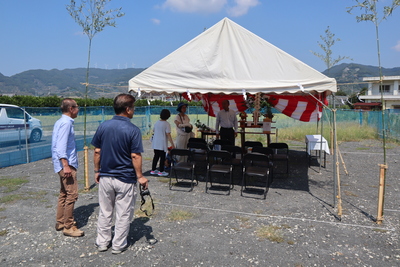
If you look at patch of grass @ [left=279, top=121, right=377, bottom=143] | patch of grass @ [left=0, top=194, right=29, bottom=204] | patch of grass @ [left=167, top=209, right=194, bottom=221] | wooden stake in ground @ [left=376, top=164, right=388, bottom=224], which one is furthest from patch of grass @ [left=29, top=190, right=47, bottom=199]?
patch of grass @ [left=279, top=121, right=377, bottom=143]

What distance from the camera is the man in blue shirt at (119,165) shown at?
3402 millimetres

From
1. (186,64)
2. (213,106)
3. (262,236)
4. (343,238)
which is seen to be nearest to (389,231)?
(343,238)

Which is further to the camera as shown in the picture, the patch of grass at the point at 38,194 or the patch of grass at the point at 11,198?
the patch of grass at the point at 38,194

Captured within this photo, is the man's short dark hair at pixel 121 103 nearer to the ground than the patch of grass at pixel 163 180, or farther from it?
farther from it

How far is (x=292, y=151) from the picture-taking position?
Answer: 11391 millimetres

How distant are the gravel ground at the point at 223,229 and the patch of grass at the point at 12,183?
4.4 inches

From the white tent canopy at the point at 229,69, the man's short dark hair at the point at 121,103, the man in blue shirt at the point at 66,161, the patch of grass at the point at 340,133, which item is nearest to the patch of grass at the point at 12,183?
the man in blue shirt at the point at 66,161

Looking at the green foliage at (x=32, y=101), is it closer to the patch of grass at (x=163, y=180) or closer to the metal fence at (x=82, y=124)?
the metal fence at (x=82, y=124)

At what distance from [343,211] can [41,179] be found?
6.12m

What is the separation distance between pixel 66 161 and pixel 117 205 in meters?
0.88

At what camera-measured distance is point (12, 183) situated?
6.64 m

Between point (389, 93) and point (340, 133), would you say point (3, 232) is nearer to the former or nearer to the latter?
point (340, 133)

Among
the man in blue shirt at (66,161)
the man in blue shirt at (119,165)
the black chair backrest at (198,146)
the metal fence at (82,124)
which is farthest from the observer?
the metal fence at (82,124)

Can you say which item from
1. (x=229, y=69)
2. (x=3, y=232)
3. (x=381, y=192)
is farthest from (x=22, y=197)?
(x=381, y=192)
